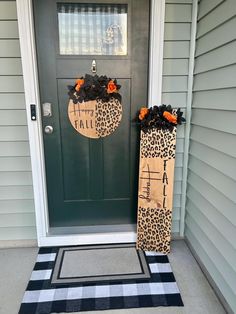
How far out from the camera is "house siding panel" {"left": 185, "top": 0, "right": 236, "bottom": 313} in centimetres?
147

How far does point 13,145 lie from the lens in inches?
81.0

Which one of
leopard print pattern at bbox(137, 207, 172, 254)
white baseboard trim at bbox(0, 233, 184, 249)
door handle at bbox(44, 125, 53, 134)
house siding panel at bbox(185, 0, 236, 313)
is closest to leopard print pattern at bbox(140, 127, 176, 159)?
house siding panel at bbox(185, 0, 236, 313)

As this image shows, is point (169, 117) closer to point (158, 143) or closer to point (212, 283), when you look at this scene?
point (158, 143)

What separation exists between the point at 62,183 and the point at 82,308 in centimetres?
98

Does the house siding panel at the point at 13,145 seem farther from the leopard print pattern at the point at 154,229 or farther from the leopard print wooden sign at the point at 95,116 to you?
the leopard print pattern at the point at 154,229

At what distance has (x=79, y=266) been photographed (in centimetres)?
194

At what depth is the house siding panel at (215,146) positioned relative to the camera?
147 cm

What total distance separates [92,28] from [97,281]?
184 cm

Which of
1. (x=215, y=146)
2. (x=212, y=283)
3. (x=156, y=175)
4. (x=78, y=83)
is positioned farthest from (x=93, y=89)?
(x=212, y=283)

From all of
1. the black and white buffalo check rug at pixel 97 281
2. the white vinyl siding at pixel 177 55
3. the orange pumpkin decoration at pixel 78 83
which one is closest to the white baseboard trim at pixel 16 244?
the black and white buffalo check rug at pixel 97 281

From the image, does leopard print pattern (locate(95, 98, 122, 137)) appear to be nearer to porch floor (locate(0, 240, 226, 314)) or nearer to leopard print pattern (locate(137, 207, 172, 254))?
leopard print pattern (locate(137, 207, 172, 254))

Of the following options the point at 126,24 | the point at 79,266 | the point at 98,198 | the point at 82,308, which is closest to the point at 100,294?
the point at 82,308

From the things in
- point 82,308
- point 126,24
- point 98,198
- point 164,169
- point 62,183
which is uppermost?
point 126,24

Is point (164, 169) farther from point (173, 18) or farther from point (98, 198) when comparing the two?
point (173, 18)
